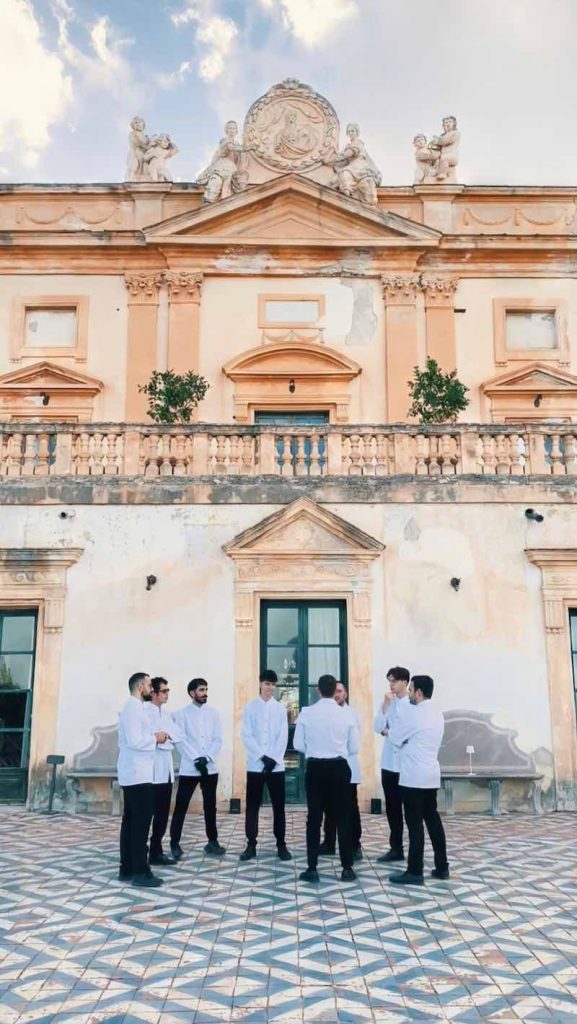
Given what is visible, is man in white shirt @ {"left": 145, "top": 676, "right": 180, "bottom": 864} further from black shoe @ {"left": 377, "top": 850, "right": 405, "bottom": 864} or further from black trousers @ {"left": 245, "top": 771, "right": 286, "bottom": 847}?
black shoe @ {"left": 377, "top": 850, "right": 405, "bottom": 864}

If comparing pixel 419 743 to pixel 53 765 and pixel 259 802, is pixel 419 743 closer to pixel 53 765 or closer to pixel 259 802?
pixel 259 802

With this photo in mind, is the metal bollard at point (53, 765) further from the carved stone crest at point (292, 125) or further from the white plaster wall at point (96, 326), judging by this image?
the carved stone crest at point (292, 125)

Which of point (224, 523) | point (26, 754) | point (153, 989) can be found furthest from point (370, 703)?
point (153, 989)

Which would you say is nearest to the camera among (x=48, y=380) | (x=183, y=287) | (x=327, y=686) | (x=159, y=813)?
(x=327, y=686)

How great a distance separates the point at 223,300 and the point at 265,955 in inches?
561

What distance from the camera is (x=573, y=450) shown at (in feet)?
37.7

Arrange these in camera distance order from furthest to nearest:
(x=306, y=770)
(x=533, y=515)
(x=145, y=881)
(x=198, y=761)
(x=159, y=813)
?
1. (x=533, y=515)
2. (x=198, y=761)
3. (x=159, y=813)
4. (x=306, y=770)
5. (x=145, y=881)

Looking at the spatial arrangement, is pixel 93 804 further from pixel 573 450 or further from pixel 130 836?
pixel 573 450

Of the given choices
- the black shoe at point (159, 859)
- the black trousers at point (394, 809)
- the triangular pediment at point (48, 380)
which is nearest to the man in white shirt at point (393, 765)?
the black trousers at point (394, 809)

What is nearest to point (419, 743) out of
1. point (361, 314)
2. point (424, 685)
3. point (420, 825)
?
point (424, 685)

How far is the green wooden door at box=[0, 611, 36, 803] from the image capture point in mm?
10906

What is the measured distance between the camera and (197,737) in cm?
815

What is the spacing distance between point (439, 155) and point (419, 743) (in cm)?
1513

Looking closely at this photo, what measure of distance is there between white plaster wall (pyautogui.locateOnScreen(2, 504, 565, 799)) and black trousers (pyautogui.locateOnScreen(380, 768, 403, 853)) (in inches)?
110
